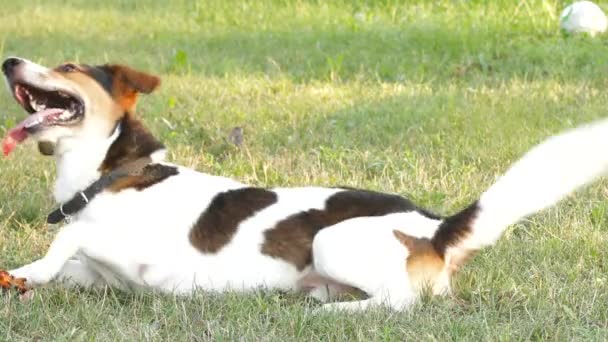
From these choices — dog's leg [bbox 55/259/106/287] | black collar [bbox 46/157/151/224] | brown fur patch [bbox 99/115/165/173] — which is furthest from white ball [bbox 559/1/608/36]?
dog's leg [bbox 55/259/106/287]

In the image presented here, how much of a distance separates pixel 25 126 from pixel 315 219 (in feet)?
4.34

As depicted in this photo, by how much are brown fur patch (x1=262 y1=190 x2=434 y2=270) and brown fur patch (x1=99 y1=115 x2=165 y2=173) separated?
0.69 meters

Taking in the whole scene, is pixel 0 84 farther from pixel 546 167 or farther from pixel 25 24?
pixel 546 167

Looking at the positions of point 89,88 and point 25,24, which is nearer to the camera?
point 89,88

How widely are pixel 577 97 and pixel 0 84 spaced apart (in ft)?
16.2

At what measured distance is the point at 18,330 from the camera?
4.48 meters

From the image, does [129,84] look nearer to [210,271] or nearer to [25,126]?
[25,126]

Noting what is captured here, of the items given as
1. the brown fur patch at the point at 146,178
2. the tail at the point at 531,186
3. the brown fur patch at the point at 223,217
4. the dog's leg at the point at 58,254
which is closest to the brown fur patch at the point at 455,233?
the tail at the point at 531,186

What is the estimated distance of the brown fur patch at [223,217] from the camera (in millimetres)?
4875

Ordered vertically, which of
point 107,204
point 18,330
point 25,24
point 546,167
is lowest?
point 25,24

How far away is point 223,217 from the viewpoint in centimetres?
A: 490

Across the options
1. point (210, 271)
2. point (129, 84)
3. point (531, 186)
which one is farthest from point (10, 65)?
point (531, 186)

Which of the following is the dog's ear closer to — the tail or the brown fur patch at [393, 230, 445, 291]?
the brown fur patch at [393, 230, 445, 291]

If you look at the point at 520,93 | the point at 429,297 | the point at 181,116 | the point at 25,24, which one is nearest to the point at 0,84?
the point at 181,116
